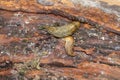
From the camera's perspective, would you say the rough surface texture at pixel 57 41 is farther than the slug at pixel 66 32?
No

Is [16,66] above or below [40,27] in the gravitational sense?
below

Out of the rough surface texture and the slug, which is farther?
the slug

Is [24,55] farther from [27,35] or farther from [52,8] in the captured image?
[52,8]

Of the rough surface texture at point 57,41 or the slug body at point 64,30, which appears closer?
the rough surface texture at point 57,41

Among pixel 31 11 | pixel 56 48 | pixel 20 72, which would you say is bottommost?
pixel 20 72

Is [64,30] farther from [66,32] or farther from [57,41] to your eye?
[57,41]

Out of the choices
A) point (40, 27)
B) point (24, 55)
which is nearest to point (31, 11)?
point (40, 27)
